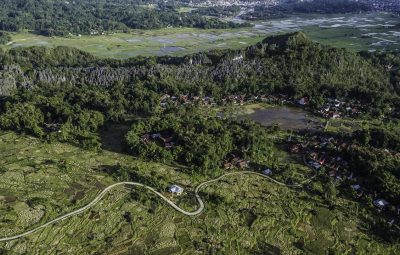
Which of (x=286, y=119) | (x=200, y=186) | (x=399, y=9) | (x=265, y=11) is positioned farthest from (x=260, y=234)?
(x=399, y=9)

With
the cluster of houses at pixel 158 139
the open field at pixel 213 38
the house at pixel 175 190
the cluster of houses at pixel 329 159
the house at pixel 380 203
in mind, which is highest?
the cluster of houses at pixel 158 139

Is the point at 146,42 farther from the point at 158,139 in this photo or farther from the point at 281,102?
the point at 158,139

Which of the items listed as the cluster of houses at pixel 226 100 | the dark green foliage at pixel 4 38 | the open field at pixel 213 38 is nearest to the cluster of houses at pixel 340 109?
the cluster of houses at pixel 226 100

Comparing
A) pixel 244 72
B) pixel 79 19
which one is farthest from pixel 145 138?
pixel 79 19

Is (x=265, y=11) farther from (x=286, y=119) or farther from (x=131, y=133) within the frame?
(x=131, y=133)

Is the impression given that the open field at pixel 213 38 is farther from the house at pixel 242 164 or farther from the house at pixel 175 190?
the house at pixel 175 190

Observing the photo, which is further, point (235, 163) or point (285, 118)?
point (285, 118)
